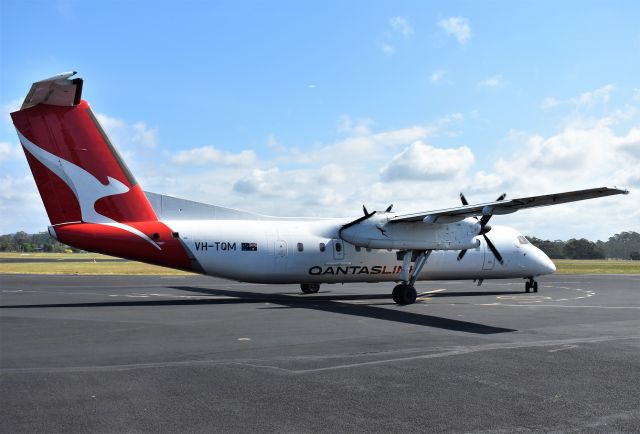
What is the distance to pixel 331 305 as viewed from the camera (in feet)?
75.8

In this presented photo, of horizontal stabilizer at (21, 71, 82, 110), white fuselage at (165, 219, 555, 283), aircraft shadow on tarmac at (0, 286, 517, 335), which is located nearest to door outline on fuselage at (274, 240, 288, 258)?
white fuselage at (165, 219, 555, 283)

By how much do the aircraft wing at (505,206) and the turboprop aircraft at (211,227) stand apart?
0.04 meters

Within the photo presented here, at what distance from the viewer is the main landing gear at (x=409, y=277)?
23.8 m

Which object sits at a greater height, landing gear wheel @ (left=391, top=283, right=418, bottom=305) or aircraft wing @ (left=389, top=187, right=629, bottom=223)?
aircraft wing @ (left=389, top=187, right=629, bottom=223)

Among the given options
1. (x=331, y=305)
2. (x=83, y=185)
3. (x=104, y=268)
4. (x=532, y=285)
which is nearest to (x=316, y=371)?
(x=331, y=305)

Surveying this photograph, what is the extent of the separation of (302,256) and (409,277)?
194 inches

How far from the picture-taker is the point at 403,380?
364 inches

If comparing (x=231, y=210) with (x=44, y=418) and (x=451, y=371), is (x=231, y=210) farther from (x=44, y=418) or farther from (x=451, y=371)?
(x=44, y=418)

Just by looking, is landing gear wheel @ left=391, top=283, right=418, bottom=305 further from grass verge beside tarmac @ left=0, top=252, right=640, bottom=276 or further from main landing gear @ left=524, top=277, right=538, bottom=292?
grass verge beside tarmac @ left=0, top=252, right=640, bottom=276

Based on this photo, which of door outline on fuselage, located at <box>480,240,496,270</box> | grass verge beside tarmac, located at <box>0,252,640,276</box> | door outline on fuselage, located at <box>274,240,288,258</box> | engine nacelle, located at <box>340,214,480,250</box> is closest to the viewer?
door outline on fuselage, located at <box>274,240,288,258</box>

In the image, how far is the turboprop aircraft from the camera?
1962 centimetres

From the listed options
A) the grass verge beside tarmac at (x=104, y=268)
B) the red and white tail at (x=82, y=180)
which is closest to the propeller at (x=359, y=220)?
the red and white tail at (x=82, y=180)

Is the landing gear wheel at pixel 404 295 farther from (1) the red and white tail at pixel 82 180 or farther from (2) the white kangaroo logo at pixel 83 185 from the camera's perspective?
(2) the white kangaroo logo at pixel 83 185

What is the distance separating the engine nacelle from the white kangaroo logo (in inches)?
356
